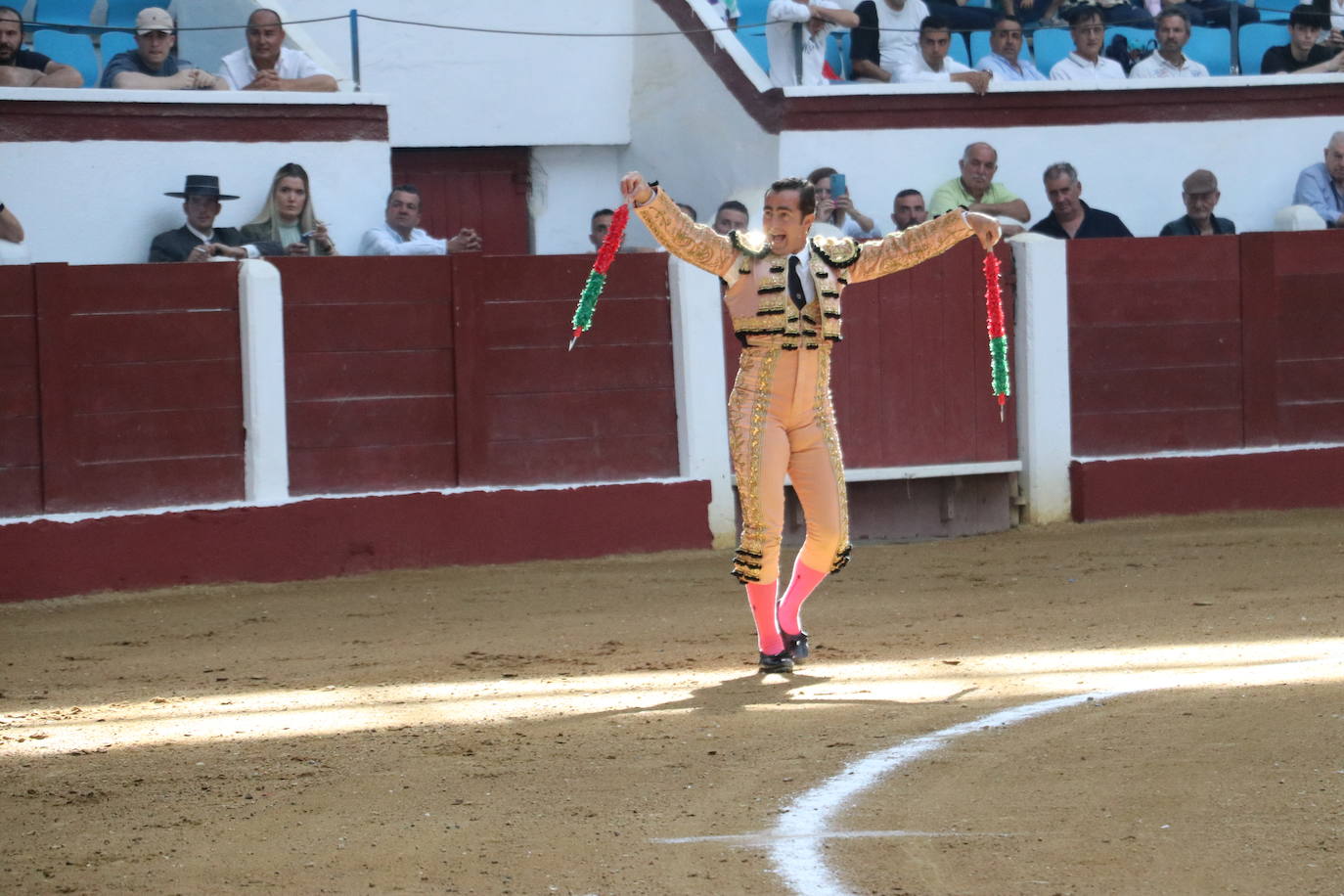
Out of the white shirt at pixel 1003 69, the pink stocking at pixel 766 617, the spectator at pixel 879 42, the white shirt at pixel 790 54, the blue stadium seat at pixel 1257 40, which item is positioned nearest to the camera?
the pink stocking at pixel 766 617

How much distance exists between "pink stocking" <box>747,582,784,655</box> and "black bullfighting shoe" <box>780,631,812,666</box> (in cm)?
14

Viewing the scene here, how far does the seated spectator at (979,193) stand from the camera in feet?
33.1

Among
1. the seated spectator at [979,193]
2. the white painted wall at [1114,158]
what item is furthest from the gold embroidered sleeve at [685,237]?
the white painted wall at [1114,158]

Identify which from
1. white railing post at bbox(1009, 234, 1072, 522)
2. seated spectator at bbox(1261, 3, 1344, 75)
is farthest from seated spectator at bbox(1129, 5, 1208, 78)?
white railing post at bbox(1009, 234, 1072, 522)

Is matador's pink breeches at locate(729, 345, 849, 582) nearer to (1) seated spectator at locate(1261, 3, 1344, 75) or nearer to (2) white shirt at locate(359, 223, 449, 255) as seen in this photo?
(2) white shirt at locate(359, 223, 449, 255)

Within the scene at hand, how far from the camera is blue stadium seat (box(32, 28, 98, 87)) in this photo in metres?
9.62

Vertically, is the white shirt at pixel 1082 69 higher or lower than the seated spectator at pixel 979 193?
higher

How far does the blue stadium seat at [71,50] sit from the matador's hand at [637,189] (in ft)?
17.0

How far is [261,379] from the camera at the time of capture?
8.28 m

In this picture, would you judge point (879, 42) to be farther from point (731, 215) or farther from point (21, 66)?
point (21, 66)

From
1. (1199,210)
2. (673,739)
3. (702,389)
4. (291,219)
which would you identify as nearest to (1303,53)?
(1199,210)

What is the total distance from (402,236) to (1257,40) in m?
6.06

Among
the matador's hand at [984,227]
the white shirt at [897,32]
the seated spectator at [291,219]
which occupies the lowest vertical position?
the matador's hand at [984,227]

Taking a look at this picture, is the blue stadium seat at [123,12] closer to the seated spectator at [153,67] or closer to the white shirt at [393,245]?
the seated spectator at [153,67]
